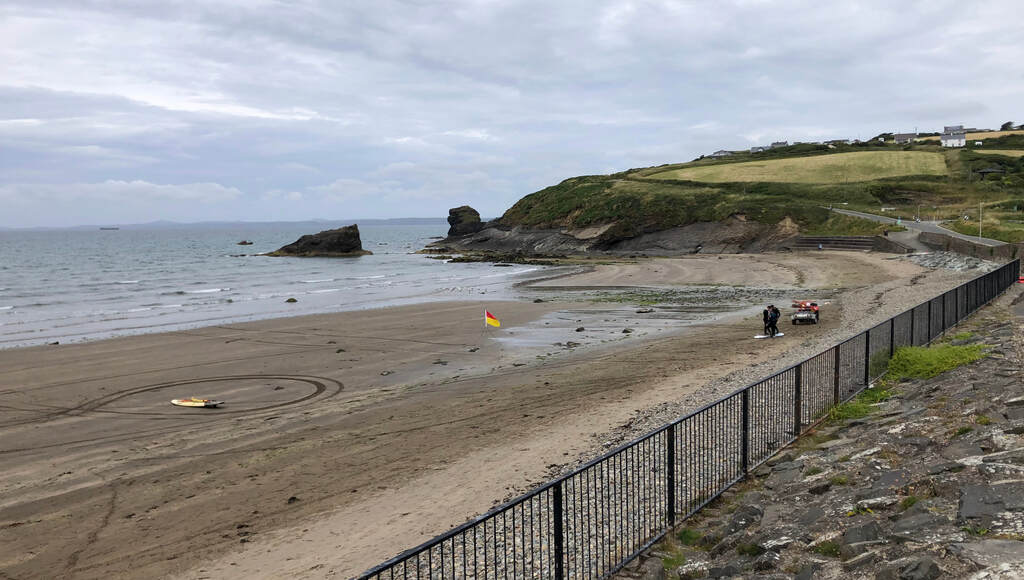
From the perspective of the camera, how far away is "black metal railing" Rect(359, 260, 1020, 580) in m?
7.27

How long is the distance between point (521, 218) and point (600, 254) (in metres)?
26.8

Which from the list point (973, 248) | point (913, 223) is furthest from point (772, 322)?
point (913, 223)

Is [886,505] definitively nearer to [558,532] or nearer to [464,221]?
[558,532]

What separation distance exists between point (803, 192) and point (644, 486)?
305 ft

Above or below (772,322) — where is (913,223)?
above

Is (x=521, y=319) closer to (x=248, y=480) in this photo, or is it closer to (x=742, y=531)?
(x=248, y=480)

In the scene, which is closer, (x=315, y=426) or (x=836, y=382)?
(x=836, y=382)

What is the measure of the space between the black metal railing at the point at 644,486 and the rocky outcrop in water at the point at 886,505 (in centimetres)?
37

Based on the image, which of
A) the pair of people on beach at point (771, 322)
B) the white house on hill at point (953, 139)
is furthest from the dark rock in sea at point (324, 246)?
the white house on hill at point (953, 139)

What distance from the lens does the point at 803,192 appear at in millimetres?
92562

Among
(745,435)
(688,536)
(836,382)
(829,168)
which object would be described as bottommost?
(688,536)

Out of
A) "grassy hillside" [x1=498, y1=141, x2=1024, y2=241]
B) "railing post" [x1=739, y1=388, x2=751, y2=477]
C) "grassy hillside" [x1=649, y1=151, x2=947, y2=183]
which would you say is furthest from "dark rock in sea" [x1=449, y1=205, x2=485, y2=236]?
"railing post" [x1=739, y1=388, x2=751, y2=477]

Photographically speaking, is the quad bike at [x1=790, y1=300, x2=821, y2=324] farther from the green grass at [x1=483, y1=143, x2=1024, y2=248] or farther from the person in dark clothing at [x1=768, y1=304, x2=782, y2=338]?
the green grass at [x1=483, y1=143, x2=1024, y2=248]

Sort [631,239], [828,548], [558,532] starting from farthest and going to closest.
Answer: [631,239] → [558,532] → [828,548]
